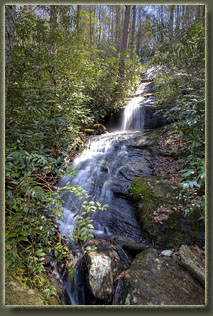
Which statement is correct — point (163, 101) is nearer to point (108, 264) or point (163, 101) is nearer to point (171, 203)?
point (171, 203)

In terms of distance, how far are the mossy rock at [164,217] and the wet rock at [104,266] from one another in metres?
0.69

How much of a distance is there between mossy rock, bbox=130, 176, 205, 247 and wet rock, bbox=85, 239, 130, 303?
685mm

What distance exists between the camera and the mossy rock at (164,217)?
8.89ft

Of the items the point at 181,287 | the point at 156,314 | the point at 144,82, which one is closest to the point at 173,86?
the point at 181,287

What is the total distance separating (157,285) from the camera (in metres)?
2.02

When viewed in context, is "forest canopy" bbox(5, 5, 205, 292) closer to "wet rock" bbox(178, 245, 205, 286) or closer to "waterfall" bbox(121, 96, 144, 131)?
"wet rock" bbox(178, 245, 205, 286)

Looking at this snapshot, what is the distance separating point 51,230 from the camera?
230 cm

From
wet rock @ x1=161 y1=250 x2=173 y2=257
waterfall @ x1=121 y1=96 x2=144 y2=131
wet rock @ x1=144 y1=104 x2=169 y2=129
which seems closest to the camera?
wet rock @ x1=161 y1=250 x2=173 y2=257

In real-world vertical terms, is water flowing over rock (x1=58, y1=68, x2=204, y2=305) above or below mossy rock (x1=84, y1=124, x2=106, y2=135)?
below

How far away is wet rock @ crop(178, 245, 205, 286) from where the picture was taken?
204 centimetres

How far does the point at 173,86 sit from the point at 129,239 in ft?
12.6

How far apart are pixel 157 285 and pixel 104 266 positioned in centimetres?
69

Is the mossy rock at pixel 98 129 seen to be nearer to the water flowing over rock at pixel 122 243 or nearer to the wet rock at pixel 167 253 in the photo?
the water flowing over rock at pixel 122 243

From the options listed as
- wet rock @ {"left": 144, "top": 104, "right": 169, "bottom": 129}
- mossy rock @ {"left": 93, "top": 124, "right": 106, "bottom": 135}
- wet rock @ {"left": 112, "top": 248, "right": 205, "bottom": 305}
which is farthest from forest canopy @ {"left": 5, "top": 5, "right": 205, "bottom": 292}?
mossy rock @ {"left": 93, "top": 124, "right": 106, "bottom": 135}
